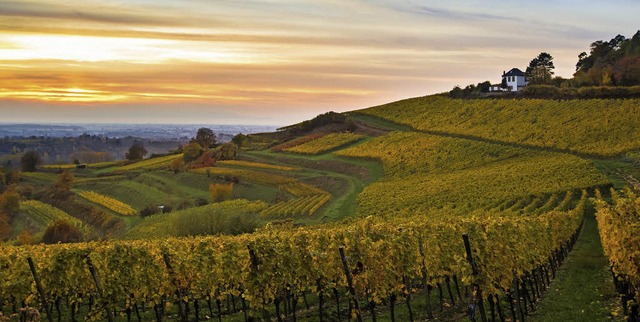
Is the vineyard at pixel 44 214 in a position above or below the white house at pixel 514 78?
below

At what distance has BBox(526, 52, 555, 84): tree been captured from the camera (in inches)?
5153

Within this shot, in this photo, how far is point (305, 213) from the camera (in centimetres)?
6244

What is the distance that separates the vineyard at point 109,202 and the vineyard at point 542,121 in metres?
47.8

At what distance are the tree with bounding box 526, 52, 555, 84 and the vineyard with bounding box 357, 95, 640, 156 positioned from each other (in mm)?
27918

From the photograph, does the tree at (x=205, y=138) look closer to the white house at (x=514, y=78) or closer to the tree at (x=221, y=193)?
the tree at (x=221, y=193)

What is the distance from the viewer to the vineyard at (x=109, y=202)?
81.1 metres

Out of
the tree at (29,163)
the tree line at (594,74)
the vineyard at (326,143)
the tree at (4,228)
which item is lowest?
the tree at (4,228)

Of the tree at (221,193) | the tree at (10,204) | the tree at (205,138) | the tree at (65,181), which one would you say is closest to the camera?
the tree at (221,193)

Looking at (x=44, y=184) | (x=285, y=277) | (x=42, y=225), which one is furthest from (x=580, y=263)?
(x=44, y=184)

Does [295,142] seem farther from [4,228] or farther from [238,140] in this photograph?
[4,228]

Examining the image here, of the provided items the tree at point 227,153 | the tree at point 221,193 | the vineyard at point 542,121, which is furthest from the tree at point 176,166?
the vineyard at point 542,121

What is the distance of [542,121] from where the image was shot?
84562 mm

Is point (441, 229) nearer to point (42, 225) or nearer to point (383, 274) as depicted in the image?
point (383, 274)

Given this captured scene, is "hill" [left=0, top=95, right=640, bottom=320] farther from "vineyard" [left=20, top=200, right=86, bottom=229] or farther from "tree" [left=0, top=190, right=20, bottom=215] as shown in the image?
"tree" [left=0, top=190, right=20, bottom=215]
